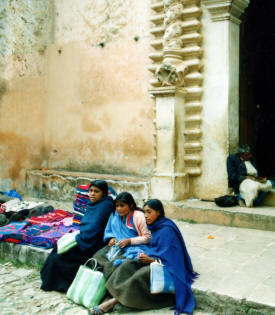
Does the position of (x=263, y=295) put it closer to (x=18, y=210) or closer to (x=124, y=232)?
(x=124, y=232)

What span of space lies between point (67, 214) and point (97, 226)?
223 cm

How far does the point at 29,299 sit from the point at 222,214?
3002 millimetres

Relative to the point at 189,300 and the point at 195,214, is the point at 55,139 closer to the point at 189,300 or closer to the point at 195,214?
the point at 195,214

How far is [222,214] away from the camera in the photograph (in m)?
5.79

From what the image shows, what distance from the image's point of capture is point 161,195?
6461 millimetres

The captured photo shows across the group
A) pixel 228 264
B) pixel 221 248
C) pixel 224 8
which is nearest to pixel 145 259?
pixel 228 264

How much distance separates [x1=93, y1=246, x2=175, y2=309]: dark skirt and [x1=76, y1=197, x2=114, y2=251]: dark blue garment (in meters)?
0.63

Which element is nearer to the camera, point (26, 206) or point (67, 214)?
point (67, 214)

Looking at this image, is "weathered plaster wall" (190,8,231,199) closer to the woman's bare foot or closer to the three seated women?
the three seated women

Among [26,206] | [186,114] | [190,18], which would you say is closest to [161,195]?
[186,114]

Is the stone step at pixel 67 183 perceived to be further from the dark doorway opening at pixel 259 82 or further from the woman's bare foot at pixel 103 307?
the woman's bare foot at pixel 103 307

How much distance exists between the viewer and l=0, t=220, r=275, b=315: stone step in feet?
10.7

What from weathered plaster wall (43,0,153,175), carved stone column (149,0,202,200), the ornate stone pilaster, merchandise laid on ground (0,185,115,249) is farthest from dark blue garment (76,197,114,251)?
the ornate stone pilaster

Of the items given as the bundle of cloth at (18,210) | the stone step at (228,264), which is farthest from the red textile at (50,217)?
the stone step at (228,264)
